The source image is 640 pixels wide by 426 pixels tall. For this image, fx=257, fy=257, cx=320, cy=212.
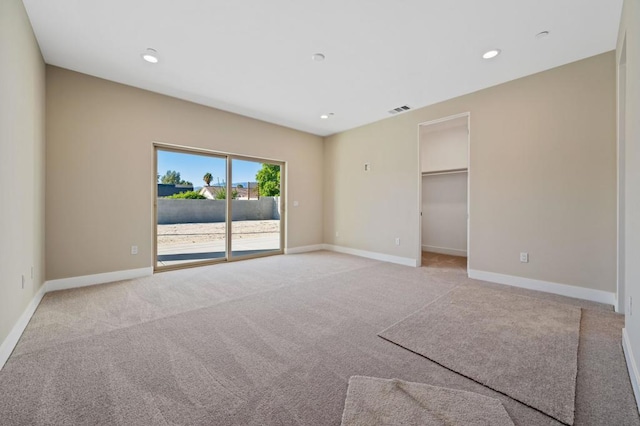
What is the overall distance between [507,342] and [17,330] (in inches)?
158

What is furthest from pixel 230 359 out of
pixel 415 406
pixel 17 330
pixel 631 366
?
pixel 631 366

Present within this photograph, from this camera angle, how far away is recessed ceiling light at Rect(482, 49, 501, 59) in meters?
2.94

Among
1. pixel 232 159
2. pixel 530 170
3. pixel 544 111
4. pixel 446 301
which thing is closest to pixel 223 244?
pixel 232 159

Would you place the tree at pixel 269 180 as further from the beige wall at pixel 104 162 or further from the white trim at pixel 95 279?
the white trim at pixel 95 279

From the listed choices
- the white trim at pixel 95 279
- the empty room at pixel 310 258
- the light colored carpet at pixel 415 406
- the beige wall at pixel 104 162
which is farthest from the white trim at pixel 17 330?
the light colored carpet at pixel 415 406

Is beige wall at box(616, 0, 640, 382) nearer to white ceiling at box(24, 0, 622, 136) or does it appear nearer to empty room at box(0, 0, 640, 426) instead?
empty room at box(0, 0, 640, 426)

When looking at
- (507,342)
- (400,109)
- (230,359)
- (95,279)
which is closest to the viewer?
(230,359)

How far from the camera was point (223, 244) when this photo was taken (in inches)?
195

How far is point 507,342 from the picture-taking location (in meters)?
2.08

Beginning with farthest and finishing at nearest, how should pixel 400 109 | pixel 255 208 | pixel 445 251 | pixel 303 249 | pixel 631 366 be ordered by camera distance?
1. pixel 303 249
2. pixel 445 251
3. pixel 255 208
4. pixel 400 109
5. pixel 631 366

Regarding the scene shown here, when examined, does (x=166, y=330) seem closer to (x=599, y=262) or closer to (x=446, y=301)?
(x=446, y=301)

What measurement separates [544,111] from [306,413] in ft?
14.2

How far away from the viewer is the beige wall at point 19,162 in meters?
1.88

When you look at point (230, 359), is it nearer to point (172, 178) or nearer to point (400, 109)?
point (172, 178)
